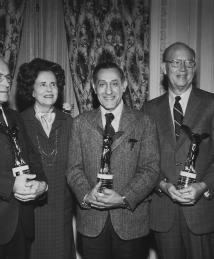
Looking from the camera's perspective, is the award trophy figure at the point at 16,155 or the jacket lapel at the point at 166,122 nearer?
the award trophy figure at the point at 16,155

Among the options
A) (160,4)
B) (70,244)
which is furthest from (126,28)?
(70,244)

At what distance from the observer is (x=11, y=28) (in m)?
3.29

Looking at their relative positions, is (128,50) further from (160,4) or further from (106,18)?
(160,4)

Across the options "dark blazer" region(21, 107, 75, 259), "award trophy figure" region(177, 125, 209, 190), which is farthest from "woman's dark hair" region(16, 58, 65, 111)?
"award trophy figure" region(177, 125, 209, 190)

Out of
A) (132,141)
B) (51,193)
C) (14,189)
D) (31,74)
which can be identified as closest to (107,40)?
(31,74)

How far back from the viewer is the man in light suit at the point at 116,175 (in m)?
2.34

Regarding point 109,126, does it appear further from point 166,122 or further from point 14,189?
point 14,189

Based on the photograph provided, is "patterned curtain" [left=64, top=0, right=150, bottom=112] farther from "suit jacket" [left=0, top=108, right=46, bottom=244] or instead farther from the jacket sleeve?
"suit jacket" [left=0, top=108, right=46, bottom=244]

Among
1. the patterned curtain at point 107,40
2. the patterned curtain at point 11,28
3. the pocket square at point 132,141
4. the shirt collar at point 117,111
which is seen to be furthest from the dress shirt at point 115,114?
the patterned curtain at point 11,28

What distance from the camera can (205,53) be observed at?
375 cm

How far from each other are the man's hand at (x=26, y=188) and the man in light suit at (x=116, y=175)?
0.22 m

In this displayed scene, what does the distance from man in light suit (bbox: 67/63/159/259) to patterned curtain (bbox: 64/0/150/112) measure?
1.04 metres

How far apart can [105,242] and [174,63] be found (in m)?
1.22

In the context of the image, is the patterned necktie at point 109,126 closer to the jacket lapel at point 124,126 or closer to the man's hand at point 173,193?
the jacket lapel at point 124,126
